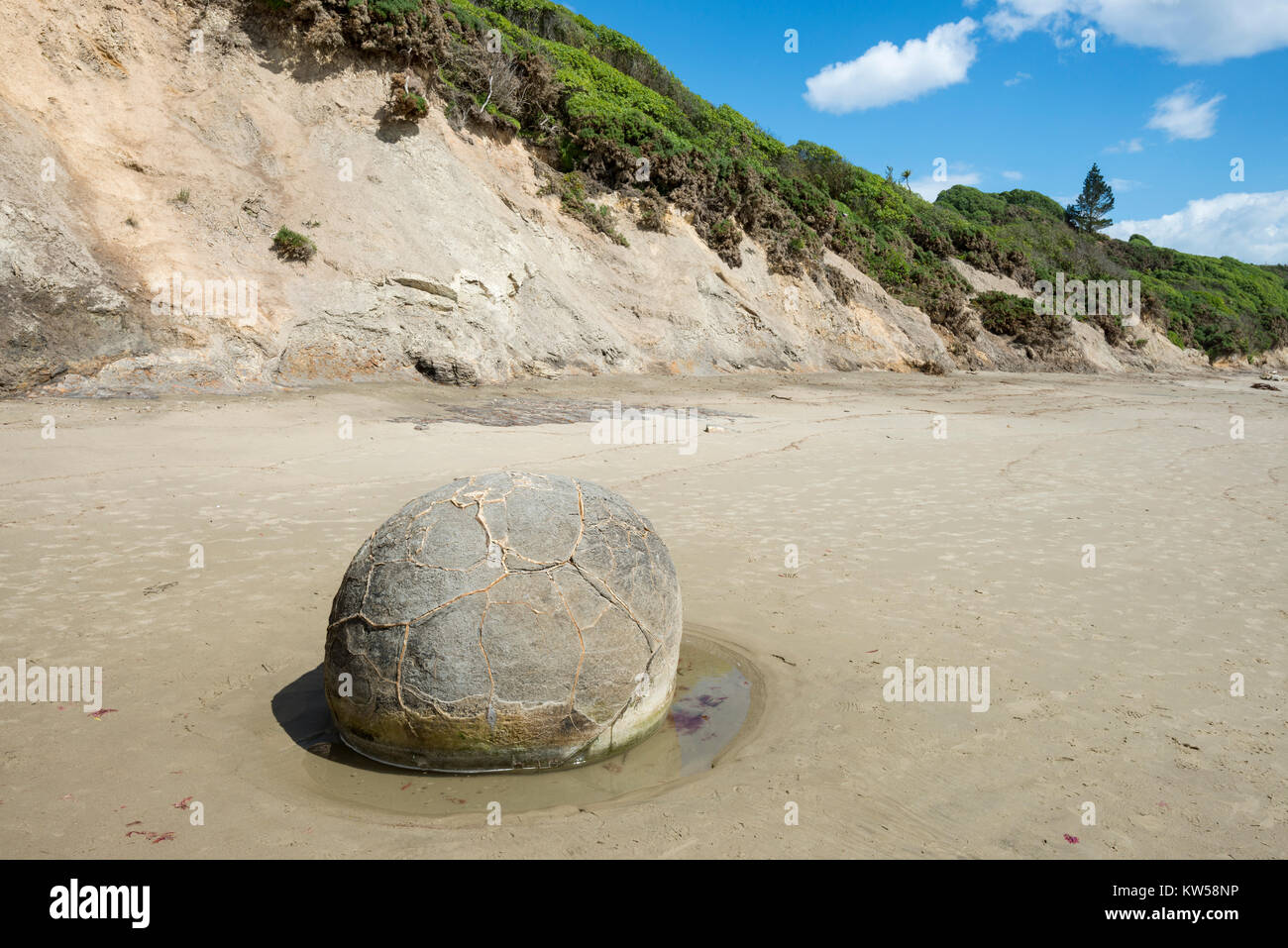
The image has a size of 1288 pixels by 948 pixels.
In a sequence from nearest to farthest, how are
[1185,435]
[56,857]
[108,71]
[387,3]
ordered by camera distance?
[56,857], [1185,435], [108,71], [387,3]

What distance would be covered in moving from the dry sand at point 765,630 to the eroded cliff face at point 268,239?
1918 mm

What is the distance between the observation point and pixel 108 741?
12.3ft

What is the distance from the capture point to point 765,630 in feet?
17.5

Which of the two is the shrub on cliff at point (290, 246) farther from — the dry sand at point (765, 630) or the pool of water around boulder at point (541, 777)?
the pool of water around boulder at point (541, 777)

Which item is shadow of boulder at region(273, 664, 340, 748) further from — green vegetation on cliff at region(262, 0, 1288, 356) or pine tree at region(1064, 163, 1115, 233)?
pine tree at region(1064, 163, 1115, 233)

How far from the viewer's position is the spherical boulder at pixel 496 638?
3510mm

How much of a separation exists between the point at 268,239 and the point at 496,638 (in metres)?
14.0

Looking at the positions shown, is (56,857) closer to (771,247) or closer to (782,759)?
(782,759)

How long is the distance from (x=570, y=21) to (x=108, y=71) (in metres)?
18.5

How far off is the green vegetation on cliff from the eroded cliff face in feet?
3.15

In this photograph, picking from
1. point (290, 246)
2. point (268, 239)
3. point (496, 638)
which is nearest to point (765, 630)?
point (496, 638)
